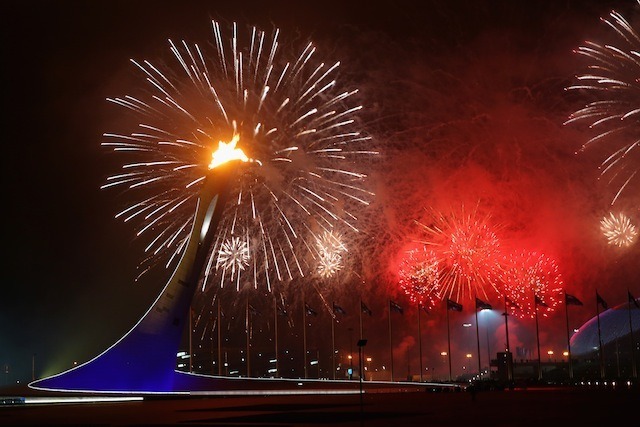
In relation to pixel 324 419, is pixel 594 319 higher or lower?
higher

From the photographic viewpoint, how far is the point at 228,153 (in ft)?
156

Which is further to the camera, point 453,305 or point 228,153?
point 453,305

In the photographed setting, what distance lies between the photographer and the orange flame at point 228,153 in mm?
47309

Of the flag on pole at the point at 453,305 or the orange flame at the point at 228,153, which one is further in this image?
the flag on pole at the point at 453,305

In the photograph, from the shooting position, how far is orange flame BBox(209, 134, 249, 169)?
47.3 metres

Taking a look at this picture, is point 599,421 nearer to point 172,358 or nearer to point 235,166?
point 235,166

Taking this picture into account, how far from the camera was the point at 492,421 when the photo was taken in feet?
93.7

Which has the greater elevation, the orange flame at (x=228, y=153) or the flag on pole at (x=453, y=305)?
the orange flame at (x=228, y=153)

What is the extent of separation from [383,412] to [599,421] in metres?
10.6

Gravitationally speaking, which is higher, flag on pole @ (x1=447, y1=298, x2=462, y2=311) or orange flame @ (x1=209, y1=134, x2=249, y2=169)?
orange flame @ (x1=209, y1=134, x2=249, y2=169)

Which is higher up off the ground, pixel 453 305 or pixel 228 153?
pixel 228 153

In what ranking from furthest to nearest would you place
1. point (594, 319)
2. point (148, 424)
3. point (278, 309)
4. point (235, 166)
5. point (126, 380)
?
point (594, 319), point (278, 309), point (126, 380), point (235, 166), point (148, 424)

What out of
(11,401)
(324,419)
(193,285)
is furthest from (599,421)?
(11,401)

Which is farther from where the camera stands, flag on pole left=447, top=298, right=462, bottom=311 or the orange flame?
flag on pole left=447, top=298, right=462, bottom=311
